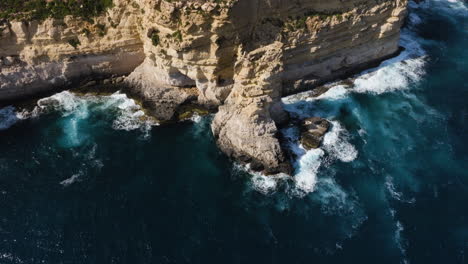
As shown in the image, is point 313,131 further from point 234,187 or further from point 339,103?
point 234,187

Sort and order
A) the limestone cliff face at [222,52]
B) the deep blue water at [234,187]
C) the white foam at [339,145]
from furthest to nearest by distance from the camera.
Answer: the white foam at [339,145] → the limestone cliff face at [222,52] → the deep blue water at [234,187]

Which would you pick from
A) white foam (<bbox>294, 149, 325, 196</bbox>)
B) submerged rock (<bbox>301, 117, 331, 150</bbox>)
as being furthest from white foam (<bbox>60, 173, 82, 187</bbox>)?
submerged rock (<bbox>301, 117, 331, 150</bbox>)

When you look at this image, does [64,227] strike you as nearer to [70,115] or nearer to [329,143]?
[70,115]

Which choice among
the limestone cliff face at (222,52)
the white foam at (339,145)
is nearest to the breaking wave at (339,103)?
the white foam at (339,145)

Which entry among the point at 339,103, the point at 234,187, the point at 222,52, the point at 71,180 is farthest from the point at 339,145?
the point at 71,180

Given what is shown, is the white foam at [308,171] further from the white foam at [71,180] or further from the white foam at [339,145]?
the white foam at [71,180]

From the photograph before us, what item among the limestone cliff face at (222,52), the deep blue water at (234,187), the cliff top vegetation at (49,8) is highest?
the cliff top vegetation at (49,8)
